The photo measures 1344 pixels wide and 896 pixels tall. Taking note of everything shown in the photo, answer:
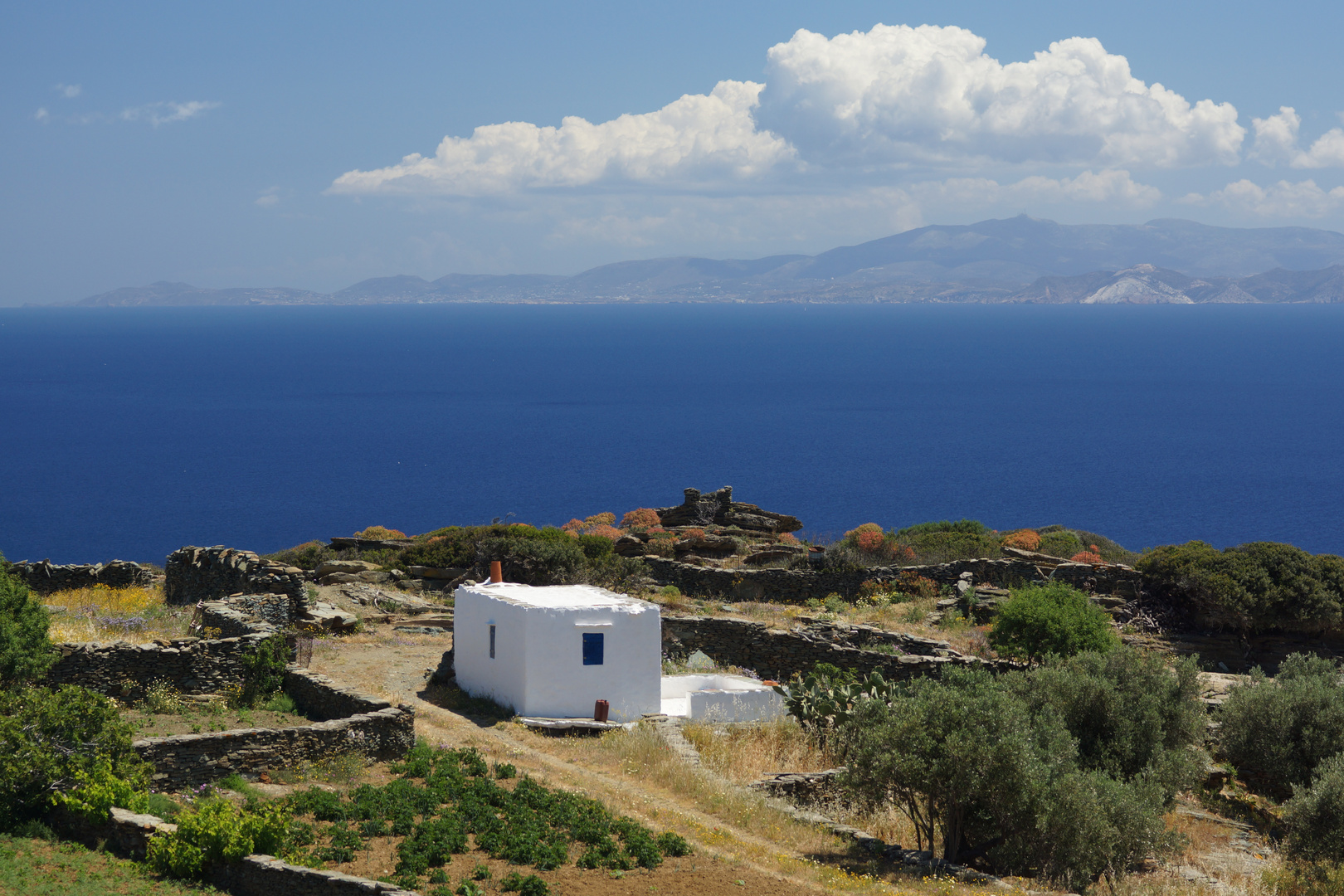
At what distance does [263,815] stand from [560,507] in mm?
79586

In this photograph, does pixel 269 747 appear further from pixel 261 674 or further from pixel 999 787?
pixel 999 787

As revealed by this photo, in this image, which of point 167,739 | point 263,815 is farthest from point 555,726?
point 263,815

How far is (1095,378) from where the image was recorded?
196125 millimetres

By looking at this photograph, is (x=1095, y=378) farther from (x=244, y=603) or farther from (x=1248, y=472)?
(x=244, y=603)

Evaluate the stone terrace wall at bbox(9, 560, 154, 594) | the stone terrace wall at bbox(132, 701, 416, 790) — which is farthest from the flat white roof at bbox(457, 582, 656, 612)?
the stone terrace wall at bbox(9, 560, 154, 594)

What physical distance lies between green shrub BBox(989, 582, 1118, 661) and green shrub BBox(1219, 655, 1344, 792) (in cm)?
456

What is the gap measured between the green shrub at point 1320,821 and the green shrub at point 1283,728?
125 inches

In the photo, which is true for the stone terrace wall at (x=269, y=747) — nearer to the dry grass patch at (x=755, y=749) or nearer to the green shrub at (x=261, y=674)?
the green shrub at (x=261, y=674)

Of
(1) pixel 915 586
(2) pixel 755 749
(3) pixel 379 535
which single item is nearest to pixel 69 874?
(2) pixel 755 749

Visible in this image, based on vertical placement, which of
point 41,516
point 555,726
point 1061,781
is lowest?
point 41,516

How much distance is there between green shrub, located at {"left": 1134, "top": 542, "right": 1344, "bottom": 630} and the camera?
29141 mm

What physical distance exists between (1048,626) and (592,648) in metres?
10.2

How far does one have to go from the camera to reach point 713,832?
1530 cm

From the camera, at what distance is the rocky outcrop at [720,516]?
4697 centimetres
